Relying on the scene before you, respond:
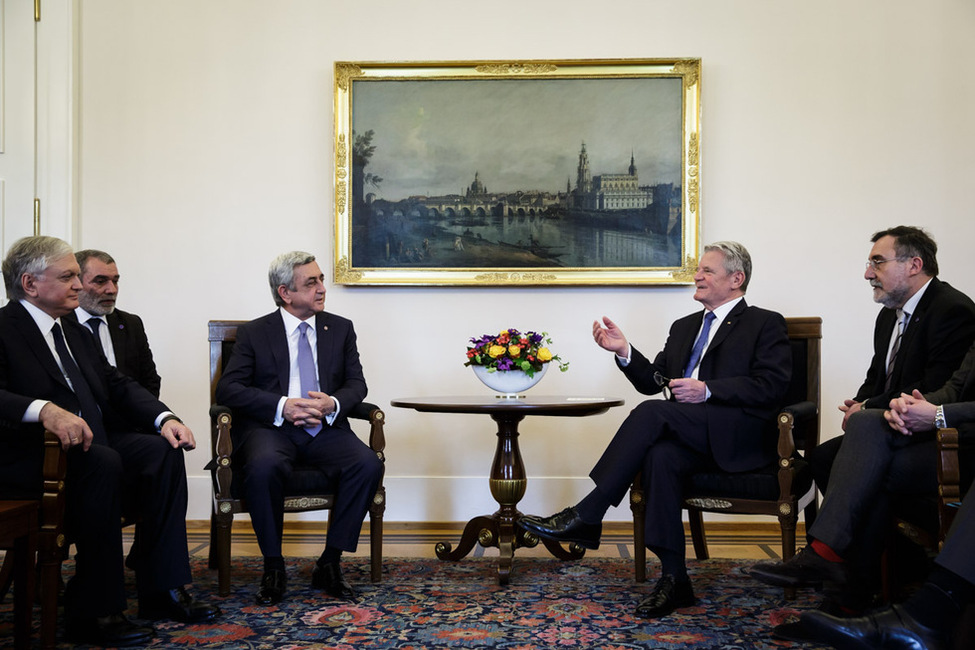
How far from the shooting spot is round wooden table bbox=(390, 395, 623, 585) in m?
3.75

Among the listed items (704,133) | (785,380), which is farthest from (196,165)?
(785,380)

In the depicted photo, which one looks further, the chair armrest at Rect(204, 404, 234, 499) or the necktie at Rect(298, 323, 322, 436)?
the necktie at Rect(298, 323, 322, 436)

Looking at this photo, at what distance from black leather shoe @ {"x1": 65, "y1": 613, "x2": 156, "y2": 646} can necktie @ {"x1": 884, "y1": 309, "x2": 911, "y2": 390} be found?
2.86 m

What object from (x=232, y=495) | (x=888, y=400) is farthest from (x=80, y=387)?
(x=888, y=400)

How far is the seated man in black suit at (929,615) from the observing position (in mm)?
2324

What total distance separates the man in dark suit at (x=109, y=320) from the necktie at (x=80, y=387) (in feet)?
2.21

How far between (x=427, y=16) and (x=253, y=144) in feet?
4.26

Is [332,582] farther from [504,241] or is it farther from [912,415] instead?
[504,241]

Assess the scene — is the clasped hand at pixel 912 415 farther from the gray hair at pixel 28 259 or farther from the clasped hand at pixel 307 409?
the gray hair at pixel 28 259

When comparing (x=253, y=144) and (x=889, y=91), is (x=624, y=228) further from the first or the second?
(x=253, y=144)

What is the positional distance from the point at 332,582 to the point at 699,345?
6.25ft

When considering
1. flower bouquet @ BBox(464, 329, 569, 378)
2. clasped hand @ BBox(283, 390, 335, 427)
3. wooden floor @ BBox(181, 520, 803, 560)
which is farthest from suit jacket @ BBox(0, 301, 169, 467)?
flower bouquet @ BBox(464, 329, 569, 378)

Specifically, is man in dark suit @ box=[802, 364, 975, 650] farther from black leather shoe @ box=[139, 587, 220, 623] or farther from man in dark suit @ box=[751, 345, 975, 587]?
black leather shoe @ box=[139, 587, 220, 623]

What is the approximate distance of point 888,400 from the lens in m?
3.42
